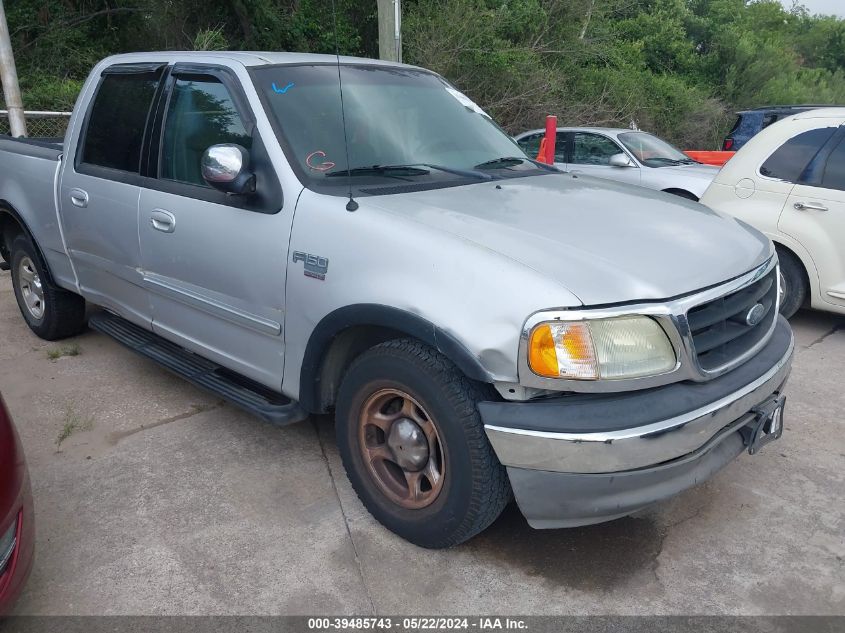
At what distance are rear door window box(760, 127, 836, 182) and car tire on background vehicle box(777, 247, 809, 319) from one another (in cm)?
61

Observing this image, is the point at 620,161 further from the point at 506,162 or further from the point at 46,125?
the point at 46,125

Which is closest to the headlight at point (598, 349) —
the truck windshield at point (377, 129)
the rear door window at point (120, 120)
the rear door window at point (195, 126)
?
the truck windshield at point (377, 129)

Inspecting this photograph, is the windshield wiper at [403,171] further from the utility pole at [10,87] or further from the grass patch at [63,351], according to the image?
the utility pole at [10,87]

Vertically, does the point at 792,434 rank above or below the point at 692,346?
below

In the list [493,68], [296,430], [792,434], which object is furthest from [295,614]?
[493,68]

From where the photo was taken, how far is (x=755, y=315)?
9.62 ft

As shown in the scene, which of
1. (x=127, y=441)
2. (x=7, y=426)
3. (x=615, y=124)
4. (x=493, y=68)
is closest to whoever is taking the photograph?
(x=7, y=426)

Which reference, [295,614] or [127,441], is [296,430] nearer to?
[127,441]

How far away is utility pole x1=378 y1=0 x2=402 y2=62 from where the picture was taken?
8.73 m

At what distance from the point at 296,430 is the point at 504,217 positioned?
1827 mm

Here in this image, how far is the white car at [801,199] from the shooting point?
17.9 ft

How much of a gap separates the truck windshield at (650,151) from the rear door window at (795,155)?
383 centimetres

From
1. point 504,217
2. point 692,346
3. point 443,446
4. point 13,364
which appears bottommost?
point 13,364

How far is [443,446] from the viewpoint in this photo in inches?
104
